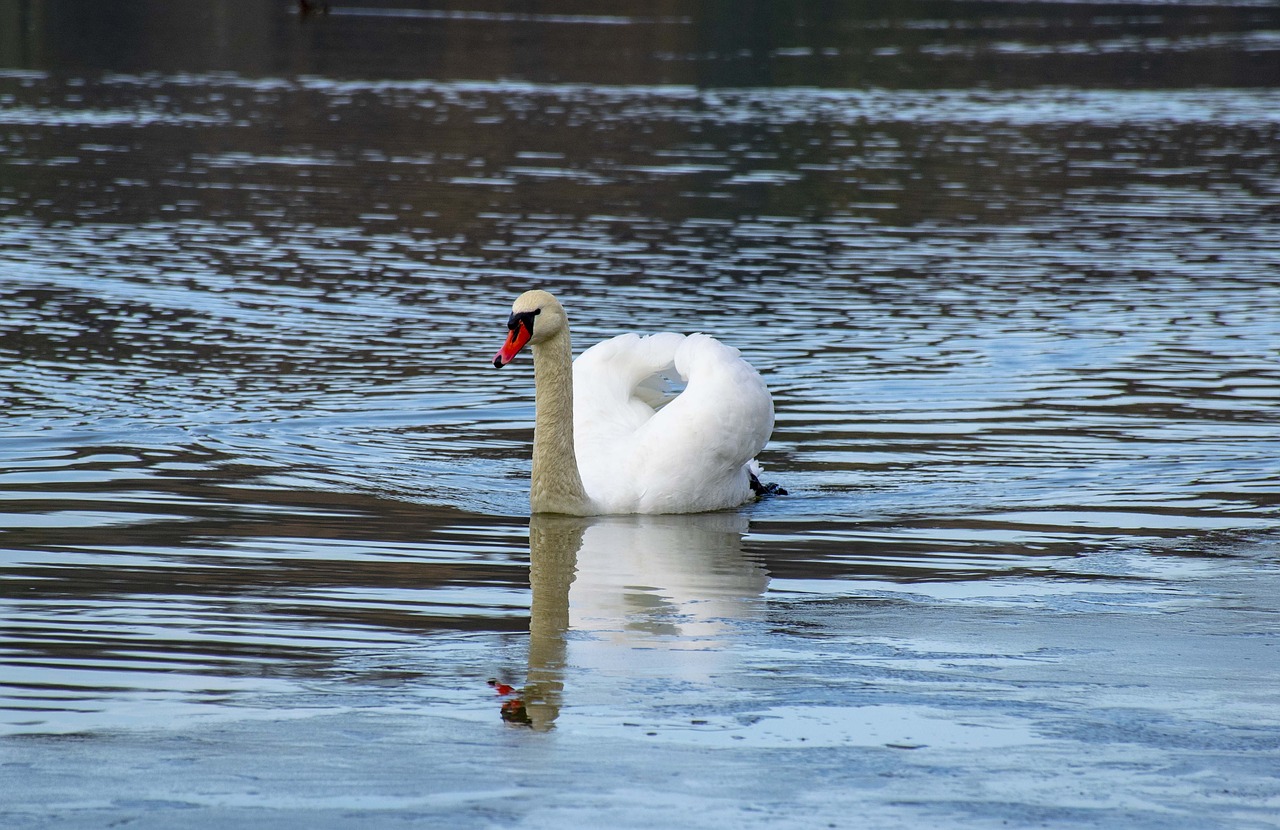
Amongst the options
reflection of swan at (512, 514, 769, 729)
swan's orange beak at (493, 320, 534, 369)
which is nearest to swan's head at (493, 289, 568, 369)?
swan's orange beak at (493, 320, 534, 369)

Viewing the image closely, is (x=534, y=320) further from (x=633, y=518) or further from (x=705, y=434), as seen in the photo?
(x=633, y=518)

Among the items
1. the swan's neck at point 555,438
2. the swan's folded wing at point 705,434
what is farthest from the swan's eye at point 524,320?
the swan's folded wing at point 705,434

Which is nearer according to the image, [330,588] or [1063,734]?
[1063,734]

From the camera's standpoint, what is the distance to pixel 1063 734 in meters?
6.39

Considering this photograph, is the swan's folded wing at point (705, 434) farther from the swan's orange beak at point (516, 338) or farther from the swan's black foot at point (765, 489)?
the swan's orange beak at point (516, 338)

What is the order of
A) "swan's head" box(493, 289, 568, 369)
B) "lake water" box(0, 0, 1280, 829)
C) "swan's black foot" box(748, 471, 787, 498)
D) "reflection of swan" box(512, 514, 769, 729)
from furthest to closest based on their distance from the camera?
1. "swan's black foot" box(748, 471, 787, 498)
2. "swan's head" box(493, 289, 568, 369)
3. "reflection of swan" box(512, 514, 769, 729)
4. "lake water" box(0, 0, 1280, 829)

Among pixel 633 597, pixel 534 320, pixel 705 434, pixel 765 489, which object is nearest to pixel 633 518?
pixel 705 434

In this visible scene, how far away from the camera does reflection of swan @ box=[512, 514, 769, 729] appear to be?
7195mm

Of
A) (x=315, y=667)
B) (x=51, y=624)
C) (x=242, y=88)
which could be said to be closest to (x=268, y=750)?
(x=315, y=667)

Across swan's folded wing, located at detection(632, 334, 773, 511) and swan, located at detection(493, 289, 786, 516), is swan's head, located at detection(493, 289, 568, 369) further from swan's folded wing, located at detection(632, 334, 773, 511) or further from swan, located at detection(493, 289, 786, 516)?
swan's folded wing, located at detection(632, 334, 773, 511)

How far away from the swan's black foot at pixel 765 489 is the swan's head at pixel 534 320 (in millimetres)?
1454

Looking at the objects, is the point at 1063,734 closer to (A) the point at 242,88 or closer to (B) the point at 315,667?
(B) the point at 315,667

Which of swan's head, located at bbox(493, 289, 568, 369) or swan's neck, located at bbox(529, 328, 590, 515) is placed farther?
swan's neck, located at bbox(529, 328, 590, 515)

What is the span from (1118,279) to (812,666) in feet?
43.1
